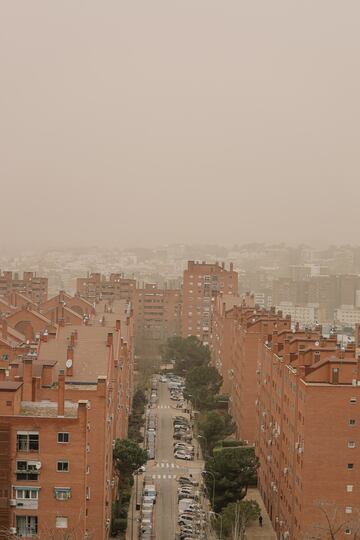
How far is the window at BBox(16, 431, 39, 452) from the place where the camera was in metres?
16.1

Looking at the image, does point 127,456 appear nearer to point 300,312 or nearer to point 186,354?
point 186,354

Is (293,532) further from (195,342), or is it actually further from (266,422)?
(195,342)

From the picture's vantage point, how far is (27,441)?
16156 mm

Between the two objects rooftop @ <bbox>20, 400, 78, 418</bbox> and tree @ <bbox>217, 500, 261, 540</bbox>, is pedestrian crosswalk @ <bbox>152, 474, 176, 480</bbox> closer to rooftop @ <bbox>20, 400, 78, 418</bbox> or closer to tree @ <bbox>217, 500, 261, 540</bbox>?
tree @ <bbox>217, 500, 261, 540</bbox>

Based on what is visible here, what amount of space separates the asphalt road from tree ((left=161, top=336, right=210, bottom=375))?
6.66m

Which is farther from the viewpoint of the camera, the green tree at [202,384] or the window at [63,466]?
the green tree at [202,384]

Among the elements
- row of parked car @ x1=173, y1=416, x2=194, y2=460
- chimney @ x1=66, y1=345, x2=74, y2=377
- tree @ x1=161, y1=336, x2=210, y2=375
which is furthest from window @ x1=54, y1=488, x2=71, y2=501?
tree @ x1=161, y1=336, x2=210, y2=375

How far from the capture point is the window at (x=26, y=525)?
16.2 meters

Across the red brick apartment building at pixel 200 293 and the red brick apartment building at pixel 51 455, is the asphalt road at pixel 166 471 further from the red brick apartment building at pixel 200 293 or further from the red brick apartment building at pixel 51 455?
the red brick apartment building at pixel 200 293

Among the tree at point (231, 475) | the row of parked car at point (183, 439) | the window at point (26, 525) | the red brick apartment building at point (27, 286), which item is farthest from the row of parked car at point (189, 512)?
the red brick apartment building at point (27, 286)

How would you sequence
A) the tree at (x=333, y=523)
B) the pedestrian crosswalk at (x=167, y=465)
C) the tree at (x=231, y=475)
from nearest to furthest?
the tree at (x=333, y=523), the tree at (x=231, y=475), the pedestrian crosswalk at (x=167, y=465)

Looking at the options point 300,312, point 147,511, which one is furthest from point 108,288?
point 147,511

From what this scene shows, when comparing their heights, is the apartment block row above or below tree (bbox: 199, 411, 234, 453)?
above

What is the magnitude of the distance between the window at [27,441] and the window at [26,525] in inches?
49.9
